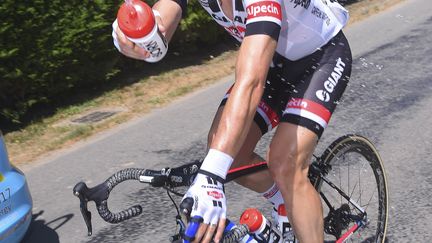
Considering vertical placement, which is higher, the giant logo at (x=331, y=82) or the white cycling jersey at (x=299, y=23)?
the white cycling jersey at (x=299, y=23)

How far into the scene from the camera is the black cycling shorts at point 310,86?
3.00 m

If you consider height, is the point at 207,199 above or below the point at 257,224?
above

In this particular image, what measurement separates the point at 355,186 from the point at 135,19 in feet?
7.01

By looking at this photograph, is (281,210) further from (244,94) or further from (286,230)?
(244,94)

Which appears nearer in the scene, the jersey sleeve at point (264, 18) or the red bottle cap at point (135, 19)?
the jersey sleeve at point (264, 18)

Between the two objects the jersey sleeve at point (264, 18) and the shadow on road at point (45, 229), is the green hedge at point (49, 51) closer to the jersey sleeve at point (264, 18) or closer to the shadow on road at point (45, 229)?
the shadow on road at point (45, 229)

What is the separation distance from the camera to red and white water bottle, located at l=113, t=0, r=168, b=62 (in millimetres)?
2701

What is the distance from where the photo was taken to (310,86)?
3.06 meters

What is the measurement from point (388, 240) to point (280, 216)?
3.72ft

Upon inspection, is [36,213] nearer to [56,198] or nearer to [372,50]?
[56,198]

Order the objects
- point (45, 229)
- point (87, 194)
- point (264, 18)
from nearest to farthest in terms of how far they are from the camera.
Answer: point (87, 194) → point (264, 18) → point (45, 229)

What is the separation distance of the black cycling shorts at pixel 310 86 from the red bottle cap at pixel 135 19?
64 cm

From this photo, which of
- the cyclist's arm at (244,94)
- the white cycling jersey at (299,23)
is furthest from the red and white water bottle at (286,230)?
the cyclist's arm at (244,94)

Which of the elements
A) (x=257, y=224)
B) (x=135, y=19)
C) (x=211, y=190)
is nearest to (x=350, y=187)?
(x=257, y=224)
